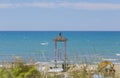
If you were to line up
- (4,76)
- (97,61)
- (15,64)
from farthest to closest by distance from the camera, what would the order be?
(97,61) → (15,64) → (4,76)

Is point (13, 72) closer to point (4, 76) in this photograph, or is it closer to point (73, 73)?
point (4, 76)

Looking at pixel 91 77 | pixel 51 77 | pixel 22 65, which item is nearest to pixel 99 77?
pixel 91 77

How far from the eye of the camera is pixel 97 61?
6875 mm

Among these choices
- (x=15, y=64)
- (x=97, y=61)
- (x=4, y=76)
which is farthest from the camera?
(x=97, y=61)

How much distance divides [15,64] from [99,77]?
119 centimetres

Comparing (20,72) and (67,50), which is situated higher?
(67,50)

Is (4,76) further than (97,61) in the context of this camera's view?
No

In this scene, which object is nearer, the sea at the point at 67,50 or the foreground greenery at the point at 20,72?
the foreground greenery at the point at 20,72

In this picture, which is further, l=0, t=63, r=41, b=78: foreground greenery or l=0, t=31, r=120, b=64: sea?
l=0, t=31, r=120, b=64: sea

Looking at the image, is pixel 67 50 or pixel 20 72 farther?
pixel 67 50

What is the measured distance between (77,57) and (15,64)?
93cm

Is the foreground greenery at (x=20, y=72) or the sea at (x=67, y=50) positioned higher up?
the sea at (x=67, y=50)

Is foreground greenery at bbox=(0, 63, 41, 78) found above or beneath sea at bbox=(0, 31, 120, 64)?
beneath

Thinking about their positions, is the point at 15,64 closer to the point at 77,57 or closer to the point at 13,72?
the point at 13,72
